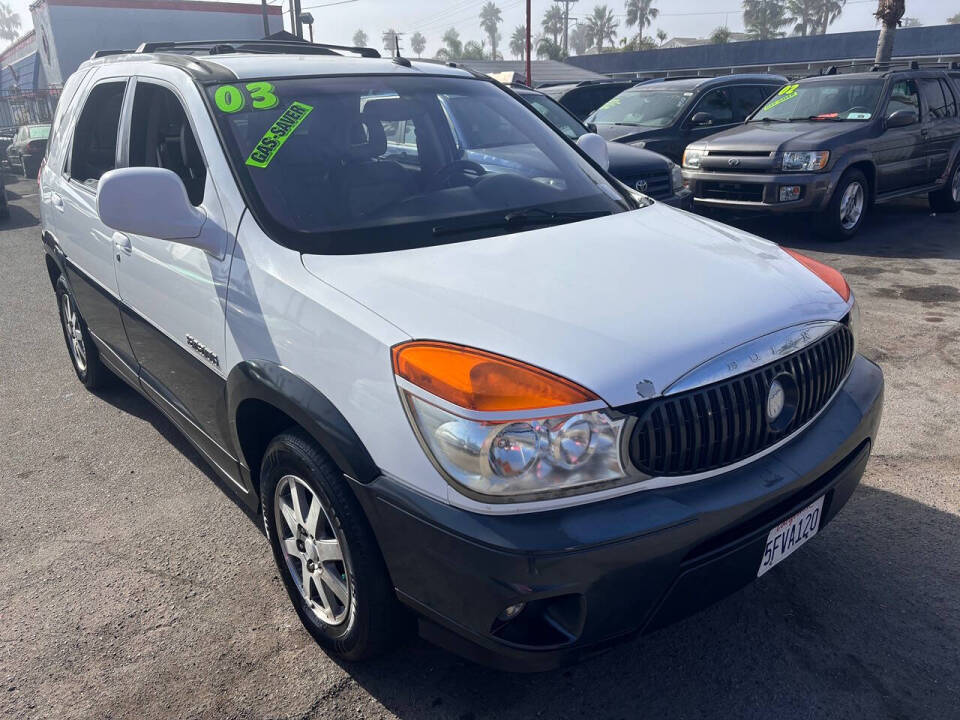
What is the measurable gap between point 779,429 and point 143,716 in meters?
2.12

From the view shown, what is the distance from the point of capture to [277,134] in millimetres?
2955

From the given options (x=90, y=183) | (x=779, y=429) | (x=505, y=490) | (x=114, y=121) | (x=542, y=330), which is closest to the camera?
(x=505, y=490)

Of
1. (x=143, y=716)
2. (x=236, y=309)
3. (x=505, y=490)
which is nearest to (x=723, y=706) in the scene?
(x=505, y=490)

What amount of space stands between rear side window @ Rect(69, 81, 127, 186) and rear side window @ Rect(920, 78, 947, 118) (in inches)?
364

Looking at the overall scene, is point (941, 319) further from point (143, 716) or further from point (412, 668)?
point (143, 716)

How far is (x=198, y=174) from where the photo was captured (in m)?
3.01

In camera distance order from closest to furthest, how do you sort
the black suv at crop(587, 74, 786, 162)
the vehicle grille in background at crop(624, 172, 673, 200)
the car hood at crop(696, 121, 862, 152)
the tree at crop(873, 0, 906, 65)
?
1. the vehicle grille in background at crop(624, 172, 673, 200)
2. the car hood at crop(696, 121, 862, 152)
3. the black suv at crop(587, 74, 786, 162)
4. the tree at crop(873, 0, 906, 65)

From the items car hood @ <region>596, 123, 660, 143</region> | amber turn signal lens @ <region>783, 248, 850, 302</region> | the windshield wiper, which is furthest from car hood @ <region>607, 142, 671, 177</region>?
amber turn signal lens @ <region>783, 248, 850, 302</region>

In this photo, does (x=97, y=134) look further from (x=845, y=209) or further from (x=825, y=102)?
(x=825, y=102)

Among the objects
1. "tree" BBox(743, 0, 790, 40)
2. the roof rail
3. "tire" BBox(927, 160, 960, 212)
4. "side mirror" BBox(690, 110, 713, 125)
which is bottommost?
"tire" BBox(927, 160, 960, 212)

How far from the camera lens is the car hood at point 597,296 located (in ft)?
6.82

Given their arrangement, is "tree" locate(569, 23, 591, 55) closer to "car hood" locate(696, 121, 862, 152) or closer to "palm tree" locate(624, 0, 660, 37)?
"palm tree" locate(624, 0, 660, 37)

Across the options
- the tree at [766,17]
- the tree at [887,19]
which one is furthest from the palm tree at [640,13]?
the tree at [887,19]

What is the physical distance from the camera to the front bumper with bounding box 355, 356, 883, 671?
1923 millimetres
